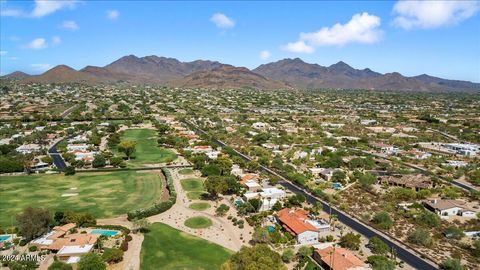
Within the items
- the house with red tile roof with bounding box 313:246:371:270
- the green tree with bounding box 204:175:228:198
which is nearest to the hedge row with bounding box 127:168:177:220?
the green tree with bounding box 204:175:228:198

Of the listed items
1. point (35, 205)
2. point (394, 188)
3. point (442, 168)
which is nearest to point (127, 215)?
point (35, 205)

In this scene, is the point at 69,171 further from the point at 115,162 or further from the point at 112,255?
the point at 112,255

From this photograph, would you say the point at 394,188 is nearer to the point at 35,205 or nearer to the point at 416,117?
the point at 35,205

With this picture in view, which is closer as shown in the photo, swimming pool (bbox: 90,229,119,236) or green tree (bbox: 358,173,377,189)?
swimming pool (bbox: 90,229,119,236)

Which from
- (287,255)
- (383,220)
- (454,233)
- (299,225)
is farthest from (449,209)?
(287,255)

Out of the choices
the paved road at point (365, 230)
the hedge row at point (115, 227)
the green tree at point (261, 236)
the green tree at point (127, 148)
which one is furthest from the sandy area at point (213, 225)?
the green tree at point (127, 148)

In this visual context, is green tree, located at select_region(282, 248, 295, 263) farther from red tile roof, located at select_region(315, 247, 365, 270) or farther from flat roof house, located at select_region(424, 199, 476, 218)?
flat roof house, located at select_region(424, 199, 476, 218)

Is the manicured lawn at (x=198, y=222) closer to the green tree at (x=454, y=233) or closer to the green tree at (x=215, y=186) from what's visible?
the green tree at (x=215, y=186)

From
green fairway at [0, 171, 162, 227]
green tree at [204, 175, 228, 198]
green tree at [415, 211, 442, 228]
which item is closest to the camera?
green tree at [415, 211, 442, 228]
